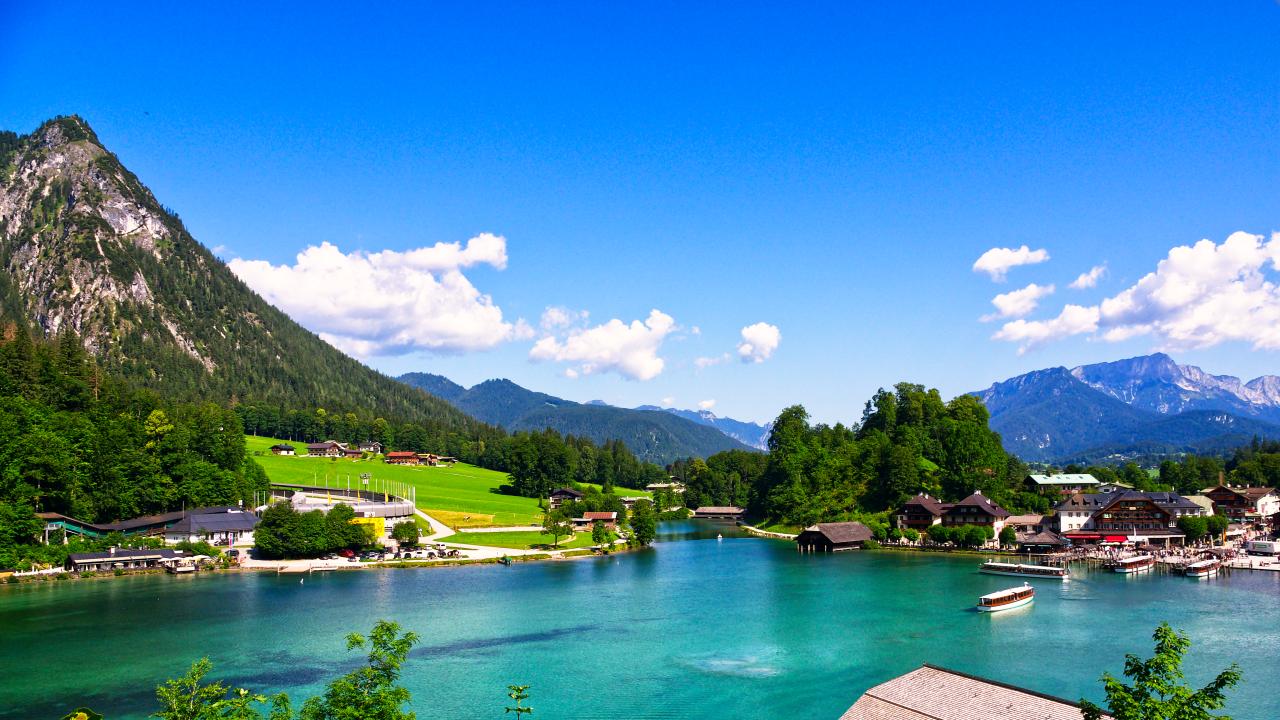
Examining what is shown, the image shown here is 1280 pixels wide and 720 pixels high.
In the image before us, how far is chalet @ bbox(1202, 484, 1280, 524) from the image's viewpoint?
99.3 m

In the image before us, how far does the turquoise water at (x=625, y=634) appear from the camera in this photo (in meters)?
32.8

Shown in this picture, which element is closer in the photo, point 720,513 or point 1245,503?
point 1245,503

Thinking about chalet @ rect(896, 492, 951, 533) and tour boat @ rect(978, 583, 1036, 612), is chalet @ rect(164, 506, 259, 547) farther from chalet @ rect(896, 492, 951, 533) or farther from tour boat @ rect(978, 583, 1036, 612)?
chalet @ rect(896, 492, 951, 533)

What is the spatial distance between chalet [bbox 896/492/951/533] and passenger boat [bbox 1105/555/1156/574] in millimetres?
22110

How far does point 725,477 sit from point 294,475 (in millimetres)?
75779

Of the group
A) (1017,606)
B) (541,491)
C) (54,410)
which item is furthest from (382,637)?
(541,491)

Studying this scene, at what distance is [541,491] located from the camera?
12781 cm

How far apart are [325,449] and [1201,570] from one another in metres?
133

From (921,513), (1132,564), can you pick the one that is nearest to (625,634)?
(1132,564)

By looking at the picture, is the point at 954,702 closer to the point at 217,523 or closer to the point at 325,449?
the point at 217,523

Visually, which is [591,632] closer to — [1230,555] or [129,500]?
[129,500]

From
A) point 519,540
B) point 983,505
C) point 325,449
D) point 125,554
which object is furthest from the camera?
point 325,449

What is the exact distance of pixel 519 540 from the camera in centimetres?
8506

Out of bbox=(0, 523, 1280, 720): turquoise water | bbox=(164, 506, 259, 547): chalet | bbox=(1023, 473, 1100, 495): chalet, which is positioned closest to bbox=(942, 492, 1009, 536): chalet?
bbox=(0, 523, 1280, 720): turquoise water
